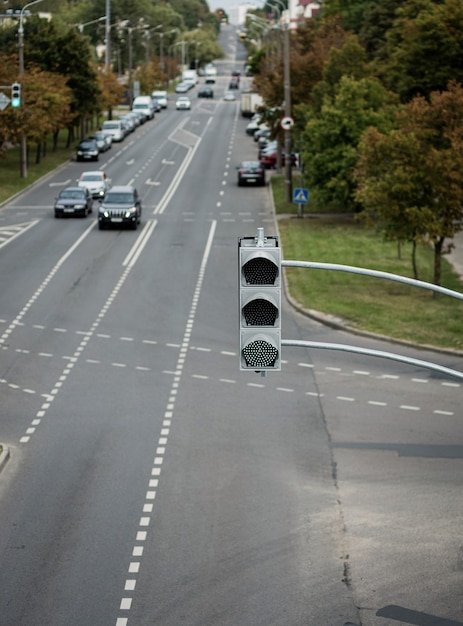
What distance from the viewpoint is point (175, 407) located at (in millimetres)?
27375

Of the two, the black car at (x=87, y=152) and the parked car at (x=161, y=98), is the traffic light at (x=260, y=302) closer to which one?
the black car at (x=87, y=152)

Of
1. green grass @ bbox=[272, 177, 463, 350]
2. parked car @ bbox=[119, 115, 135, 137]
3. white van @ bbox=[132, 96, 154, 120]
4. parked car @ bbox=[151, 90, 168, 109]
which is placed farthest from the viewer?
parked car @ bbox=[151, 90, 168, 109]

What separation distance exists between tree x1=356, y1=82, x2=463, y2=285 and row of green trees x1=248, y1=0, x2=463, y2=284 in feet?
0.10

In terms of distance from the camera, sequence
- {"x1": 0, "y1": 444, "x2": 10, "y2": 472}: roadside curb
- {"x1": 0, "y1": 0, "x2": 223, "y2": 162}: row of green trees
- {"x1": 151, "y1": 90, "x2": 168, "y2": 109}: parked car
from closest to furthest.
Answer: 1. {"x1": 0, "y1": 444, "x2": 10, "y2": 472}: roadside curb
2. {"x1": 0, "y1": 0, "x2": 223, "y2": 162}: row of green trees
3. {"x1": 151, "y1": 90, "x2": 168, "y2": 109}: parked car

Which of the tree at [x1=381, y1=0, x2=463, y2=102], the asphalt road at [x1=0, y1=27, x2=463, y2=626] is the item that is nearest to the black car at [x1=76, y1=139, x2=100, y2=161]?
the tree at [x1=381, y1=0, x2=463, y2=102]

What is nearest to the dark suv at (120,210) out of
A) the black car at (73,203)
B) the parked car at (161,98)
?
the black car at (73,203)

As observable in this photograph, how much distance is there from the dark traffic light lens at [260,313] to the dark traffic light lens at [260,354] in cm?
21

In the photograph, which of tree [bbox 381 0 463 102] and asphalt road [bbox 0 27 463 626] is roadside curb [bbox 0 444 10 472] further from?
tree [bbox 381 0 463 102]

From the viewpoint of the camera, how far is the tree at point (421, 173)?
39000mm

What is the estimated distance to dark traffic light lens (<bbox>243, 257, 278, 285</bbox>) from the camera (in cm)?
1356

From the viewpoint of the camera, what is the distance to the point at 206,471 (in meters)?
22.8

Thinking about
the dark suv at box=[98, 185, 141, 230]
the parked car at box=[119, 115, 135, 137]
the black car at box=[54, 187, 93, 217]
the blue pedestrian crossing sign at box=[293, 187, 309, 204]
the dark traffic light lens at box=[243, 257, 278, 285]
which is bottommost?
the parked car at box=[119, 115, 135, 137]

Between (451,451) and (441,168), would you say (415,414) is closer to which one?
(451,451)

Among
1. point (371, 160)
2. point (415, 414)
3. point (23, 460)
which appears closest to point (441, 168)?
point (371, 160)
